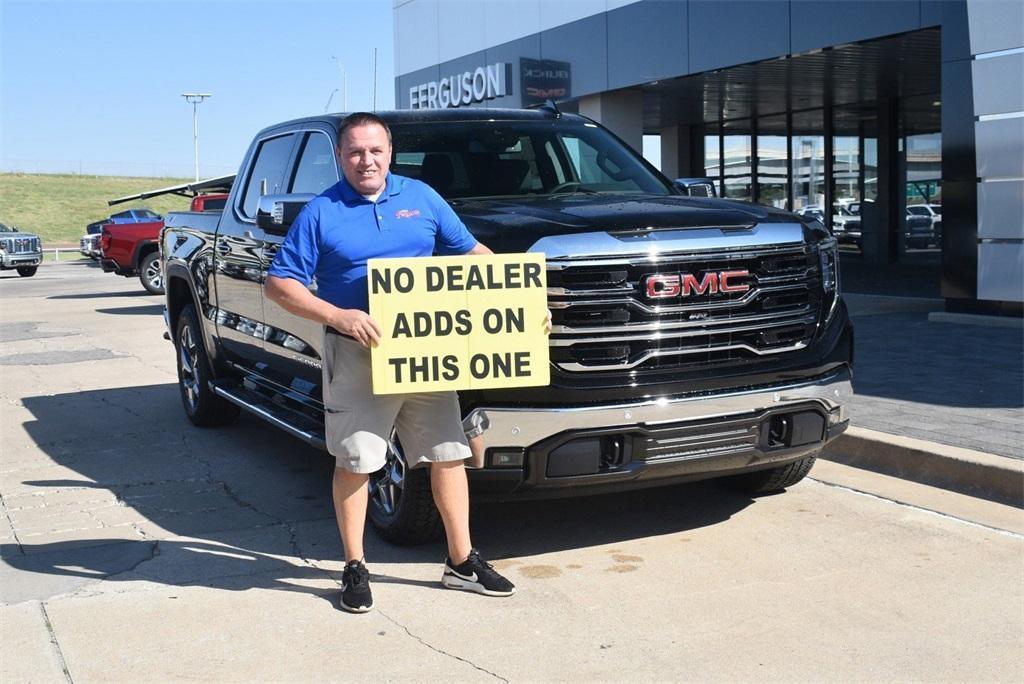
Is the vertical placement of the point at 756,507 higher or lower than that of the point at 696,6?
lower

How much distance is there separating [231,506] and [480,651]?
256 cm

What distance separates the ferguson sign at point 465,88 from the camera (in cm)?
2269

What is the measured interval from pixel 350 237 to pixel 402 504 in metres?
1.30

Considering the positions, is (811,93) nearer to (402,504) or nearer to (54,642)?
(402,504)

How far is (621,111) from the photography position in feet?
70.0

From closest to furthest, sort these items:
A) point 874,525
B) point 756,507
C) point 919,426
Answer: point 874,525 → point 756,507 → point 919,426

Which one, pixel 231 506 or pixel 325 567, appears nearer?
pixel 325 567

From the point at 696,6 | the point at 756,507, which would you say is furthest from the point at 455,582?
the point at 696,6

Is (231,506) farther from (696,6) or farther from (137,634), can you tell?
(696,6)

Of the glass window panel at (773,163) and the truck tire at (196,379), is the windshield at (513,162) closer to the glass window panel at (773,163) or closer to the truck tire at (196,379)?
the truck tire at (196,379)

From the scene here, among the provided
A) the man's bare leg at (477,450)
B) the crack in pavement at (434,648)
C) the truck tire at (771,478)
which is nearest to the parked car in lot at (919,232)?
the truck tire at (771,478)

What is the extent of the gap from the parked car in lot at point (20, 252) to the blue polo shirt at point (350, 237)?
105 feet

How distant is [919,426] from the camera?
22.9ft

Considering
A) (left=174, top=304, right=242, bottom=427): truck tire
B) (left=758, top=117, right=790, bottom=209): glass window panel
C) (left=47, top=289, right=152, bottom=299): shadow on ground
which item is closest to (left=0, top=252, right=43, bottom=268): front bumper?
(left=47, top=289, right=152, bottom=299): shadow on ground
